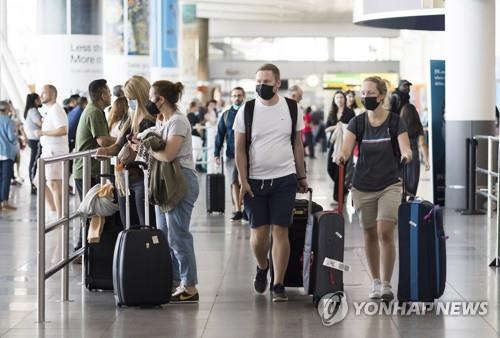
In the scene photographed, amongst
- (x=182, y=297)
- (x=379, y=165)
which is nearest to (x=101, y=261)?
(x=182, y=297)

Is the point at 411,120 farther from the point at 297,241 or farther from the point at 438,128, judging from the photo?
the point at 297,241

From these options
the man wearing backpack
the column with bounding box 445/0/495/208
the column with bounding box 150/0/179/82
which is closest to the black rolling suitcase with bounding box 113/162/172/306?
the man wearing backpack

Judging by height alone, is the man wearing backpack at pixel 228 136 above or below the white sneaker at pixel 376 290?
above

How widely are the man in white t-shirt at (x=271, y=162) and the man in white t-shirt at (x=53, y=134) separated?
4746 mm

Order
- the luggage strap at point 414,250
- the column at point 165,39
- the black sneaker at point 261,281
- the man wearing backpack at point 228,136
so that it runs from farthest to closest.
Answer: the column at point 165,39, the man wearing backpack at point 228,136, the black sneaker at point 261,281, the luggage strap at point 414,250

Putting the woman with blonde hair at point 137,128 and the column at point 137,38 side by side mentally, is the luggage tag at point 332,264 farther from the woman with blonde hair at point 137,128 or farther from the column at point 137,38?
the column at point 137,38

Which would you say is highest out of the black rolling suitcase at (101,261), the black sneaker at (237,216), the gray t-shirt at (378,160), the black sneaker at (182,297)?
the gray t-shirt at (378,160)

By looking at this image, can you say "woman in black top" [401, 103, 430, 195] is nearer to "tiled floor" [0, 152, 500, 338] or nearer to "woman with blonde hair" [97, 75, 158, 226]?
"tiled floor" [0, 152, 500, 338]

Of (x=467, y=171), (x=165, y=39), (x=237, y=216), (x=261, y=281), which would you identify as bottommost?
(x=237, y=216)

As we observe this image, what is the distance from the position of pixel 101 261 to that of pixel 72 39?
11.3 metres

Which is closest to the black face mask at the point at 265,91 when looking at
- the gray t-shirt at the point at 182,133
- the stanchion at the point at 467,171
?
the gray t-shirt at the point at 182,133

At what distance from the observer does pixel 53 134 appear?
13273mm

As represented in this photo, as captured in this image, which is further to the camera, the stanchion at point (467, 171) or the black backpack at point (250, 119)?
the stanchion at point (467, 171)

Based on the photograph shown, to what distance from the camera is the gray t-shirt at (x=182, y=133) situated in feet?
27.9
